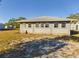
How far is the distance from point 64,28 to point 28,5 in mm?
8328

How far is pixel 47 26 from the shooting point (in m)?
27.2

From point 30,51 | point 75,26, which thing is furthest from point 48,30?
point 30,51

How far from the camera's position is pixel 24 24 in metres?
29.0

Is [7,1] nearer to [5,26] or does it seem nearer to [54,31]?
[54,31]

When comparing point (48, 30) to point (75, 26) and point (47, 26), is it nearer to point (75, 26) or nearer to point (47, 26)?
point (47, 26)

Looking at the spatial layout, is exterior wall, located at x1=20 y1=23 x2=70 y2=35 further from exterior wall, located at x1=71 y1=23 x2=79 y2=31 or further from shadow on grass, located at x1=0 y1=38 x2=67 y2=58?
shadow on grass, located at x1=0 y1=38 x2=67 y2=58

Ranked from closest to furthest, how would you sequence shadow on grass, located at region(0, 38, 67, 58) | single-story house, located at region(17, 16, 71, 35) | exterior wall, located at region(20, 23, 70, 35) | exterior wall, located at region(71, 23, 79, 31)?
shadow on grass, located at region(0, 38, 67, 58), exterior wall, located at region(20, 23, 70, 35), single-story house, located at region(17, 16, 71, 35), exterior wall, located at region(71, 23, 79, 31)

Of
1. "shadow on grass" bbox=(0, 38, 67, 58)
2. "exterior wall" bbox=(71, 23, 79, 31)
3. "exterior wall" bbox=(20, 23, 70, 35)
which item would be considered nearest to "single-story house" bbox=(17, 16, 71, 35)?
"exterior wall" bbox=(20, 23, 70, 35)

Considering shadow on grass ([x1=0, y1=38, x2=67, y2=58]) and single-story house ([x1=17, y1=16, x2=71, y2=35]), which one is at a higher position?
single-story house ([x1=17, y1=16, x2=71, y2=35])

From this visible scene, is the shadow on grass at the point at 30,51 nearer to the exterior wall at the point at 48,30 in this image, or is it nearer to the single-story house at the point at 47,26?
the exterior wall at the point at 48,30

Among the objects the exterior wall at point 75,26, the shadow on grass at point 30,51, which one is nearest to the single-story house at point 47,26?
the exterior wall at point 75,26

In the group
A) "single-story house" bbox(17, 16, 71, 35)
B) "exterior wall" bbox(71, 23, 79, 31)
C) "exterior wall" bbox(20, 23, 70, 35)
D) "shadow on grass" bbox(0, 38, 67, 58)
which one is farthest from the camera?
"exterior wall" bbox(71, 23, 79, 31)

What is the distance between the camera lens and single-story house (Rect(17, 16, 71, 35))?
2583cm

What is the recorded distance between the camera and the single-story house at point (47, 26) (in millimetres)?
25828
